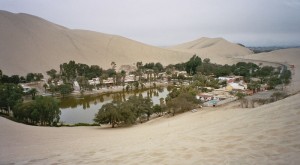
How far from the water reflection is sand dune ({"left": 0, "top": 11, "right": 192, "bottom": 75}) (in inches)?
1321

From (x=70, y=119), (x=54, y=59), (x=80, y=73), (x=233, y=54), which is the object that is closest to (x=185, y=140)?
(x=70, y=119)

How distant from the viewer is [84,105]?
4109 centimetres

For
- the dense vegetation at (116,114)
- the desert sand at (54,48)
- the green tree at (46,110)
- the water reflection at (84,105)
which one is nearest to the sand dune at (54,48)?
the desert sand at (54,48)

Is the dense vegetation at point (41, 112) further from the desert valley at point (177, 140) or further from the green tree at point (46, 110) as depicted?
the desert valley at point (177, 140)

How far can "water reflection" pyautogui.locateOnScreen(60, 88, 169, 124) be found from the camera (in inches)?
1257

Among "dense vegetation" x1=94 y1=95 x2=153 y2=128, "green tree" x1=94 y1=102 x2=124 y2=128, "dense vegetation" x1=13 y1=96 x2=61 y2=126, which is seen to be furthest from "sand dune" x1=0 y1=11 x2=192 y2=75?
"green tree" x1=94 y1=102 x2=124 y2=128

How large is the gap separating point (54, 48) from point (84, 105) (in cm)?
→ 6104

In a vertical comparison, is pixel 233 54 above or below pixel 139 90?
above

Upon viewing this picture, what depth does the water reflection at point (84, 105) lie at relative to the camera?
31.9 m

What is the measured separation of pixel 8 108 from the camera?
33.8 metres

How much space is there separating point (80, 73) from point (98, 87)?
10.6 m

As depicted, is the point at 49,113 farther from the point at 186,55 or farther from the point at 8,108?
the point at 186,55

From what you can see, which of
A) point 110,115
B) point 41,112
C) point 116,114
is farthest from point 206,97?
point 41,112

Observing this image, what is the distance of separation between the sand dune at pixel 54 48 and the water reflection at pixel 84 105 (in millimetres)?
33543
